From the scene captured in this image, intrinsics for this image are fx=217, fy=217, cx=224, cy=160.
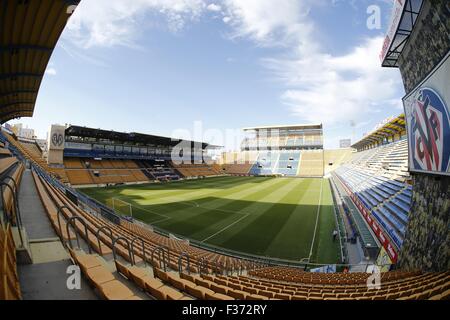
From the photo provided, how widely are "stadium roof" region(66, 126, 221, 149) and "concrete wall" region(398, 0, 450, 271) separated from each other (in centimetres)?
4203

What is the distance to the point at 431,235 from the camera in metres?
7.32

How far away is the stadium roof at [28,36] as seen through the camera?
21.5 ft

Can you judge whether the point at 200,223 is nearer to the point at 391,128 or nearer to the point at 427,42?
the point at 427,42

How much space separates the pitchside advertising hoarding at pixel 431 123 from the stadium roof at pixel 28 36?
10858 mm

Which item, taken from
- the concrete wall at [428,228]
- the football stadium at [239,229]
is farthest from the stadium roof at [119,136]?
the concrete wall at [428,228]

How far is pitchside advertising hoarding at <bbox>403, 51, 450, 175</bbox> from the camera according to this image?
6.07m

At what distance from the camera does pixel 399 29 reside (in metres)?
8.49

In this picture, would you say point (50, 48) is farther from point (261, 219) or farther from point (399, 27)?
point (261, 219)

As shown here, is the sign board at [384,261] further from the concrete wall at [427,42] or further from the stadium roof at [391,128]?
the stadium roof at [391,128]

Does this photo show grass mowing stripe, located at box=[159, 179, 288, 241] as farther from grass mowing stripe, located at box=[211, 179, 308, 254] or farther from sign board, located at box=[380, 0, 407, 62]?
sign board, located at box=[380, 0, 407, 62]

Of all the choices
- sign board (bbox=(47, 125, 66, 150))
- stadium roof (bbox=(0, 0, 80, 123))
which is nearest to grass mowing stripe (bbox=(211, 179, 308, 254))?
stadium roof (bbox=(0, 0, 80, 123))

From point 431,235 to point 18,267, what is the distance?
10995mm

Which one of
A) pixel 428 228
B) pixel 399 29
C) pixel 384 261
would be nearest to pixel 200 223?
pixel 384 261
